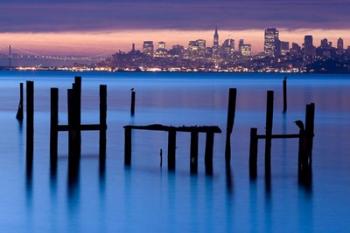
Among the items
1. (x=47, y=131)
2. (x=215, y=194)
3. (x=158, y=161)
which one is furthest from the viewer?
(x=47, y=131)

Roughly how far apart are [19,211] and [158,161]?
8071mm

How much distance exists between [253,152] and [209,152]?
123cm

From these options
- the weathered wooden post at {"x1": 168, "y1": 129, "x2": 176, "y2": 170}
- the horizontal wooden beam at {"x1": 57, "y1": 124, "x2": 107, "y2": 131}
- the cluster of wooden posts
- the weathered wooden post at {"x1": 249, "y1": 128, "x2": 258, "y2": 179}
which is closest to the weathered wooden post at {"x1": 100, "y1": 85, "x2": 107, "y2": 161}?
the cluster of wooden posts

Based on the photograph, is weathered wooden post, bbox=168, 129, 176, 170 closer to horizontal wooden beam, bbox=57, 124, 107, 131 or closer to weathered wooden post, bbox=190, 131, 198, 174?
weathered wooden post, bbox=190, 131, 198, 174

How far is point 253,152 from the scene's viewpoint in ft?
79.0

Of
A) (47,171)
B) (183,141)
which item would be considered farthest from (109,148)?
(47,171)

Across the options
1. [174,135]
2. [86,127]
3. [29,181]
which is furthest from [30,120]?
[174,135]

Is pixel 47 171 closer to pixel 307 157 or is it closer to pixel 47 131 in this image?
pixel 307 157

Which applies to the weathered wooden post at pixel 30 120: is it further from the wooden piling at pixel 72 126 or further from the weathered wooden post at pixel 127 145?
the weathered wooden post at pixel 127 145

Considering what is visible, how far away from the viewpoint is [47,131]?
39.2 metres

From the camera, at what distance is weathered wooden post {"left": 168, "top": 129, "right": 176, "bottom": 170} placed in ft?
77.8

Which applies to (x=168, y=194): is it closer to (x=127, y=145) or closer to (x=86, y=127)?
(x=127, y=145)

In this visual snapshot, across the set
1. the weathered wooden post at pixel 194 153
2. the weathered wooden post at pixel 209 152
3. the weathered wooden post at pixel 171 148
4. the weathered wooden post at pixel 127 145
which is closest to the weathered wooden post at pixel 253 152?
the weathered wooden post at pixel 209 152

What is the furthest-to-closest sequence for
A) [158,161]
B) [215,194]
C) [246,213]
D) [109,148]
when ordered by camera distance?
[109,148] < [158,161] < [215,194] < [246,213]
